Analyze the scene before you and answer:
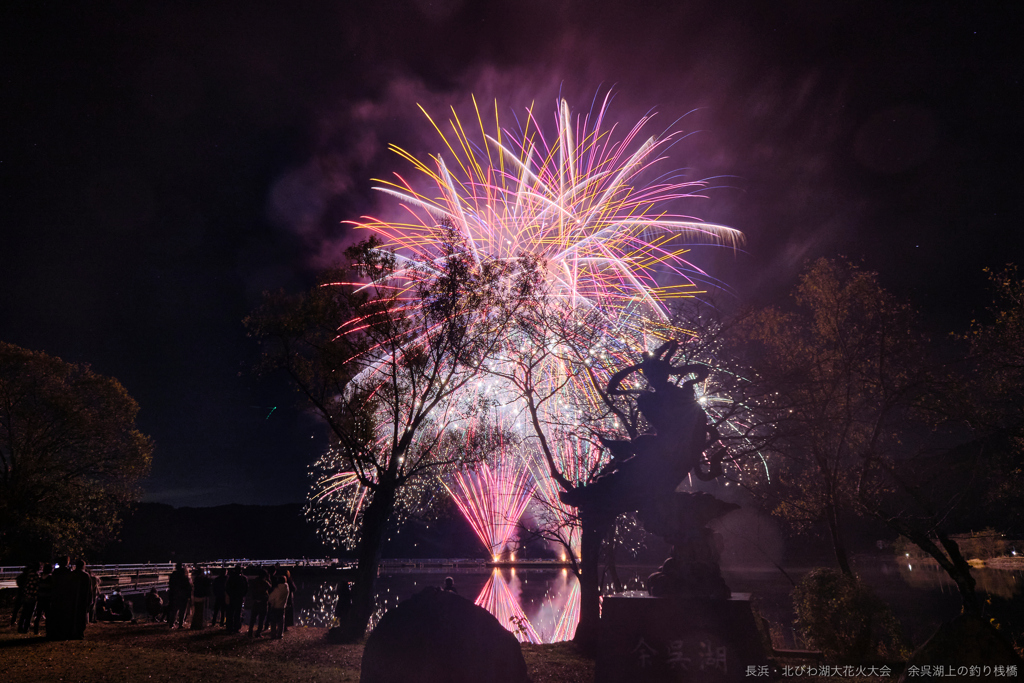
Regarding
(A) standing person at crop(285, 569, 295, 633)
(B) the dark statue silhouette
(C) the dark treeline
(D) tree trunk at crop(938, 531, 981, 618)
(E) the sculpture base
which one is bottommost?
(C) the dark treeline

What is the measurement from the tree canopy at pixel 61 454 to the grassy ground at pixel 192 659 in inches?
444

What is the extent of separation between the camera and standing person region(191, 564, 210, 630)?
17.1 m

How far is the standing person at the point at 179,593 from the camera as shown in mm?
18062

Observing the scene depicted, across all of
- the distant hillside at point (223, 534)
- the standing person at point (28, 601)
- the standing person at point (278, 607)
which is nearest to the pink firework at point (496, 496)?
the standing person at point (278, 607)

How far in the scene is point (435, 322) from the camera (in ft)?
60.7

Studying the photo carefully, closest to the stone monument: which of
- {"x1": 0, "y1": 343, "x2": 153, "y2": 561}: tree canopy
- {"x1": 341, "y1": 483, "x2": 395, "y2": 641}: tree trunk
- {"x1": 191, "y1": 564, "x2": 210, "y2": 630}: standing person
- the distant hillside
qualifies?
{"x1": 341, "y1": 483, "x2": 395, "y2": 641}: tree trunk

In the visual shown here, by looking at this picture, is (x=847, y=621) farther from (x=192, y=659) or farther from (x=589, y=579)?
(x=192, y=659)

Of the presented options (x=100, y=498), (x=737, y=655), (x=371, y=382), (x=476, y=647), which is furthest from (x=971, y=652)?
(x=100, y=498)

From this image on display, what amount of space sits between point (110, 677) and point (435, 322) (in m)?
11.9

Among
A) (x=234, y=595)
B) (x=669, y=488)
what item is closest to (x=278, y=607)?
(x=234, y=595)

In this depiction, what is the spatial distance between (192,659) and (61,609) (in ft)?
12.8

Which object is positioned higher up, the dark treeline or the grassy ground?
the grassy ground

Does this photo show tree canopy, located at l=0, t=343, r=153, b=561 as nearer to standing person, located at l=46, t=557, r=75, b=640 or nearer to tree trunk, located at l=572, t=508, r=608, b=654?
standing person, located at l=46, t=557, r=75, b=640

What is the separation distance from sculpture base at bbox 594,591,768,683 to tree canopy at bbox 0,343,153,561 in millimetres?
26563
